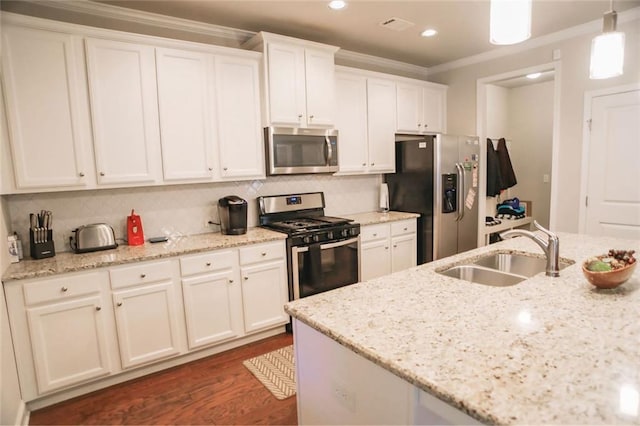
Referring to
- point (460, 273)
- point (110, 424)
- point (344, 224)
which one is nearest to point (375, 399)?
point (460, 273)

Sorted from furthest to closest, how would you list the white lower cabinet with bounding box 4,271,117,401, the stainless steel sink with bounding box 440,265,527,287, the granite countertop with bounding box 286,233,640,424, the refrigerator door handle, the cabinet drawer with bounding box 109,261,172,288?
the refrigerator door handle, the cabinet drawer with bounding box 109,261,172,288, the white lower cabinet with bounding box 4,271,117,401, the stainless steel sink with bounding box 440,265,527,287, the granite countertop with bounding box 286,233,640,424

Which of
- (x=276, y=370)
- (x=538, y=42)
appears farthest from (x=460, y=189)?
(x=276, y=370)

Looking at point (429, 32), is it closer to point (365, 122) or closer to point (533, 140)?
point (365, 122)

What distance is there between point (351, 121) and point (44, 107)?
2.67 metres

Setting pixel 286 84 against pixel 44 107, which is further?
pixel 286 84

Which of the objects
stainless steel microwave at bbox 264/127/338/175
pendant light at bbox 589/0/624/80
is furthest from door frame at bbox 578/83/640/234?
stainless steel microwave at bbox 264/127/338/175

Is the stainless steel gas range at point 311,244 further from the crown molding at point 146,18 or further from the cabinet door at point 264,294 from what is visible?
the crown molding at point 146,18

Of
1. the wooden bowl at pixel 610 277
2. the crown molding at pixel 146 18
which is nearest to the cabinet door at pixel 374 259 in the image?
the wooden bowl at pixel 610 277

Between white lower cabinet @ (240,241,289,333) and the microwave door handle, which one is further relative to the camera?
the microwave door handle

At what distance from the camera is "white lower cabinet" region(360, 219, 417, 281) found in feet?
12.2

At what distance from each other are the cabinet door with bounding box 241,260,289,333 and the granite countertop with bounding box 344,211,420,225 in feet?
3.43

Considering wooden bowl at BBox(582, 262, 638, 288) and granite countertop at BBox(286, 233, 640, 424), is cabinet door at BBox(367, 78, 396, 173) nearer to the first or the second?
granite countertop at BBox(286, 233, 640, 424)

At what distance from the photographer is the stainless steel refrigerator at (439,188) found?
394 cm

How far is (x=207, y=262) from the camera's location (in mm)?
2736
